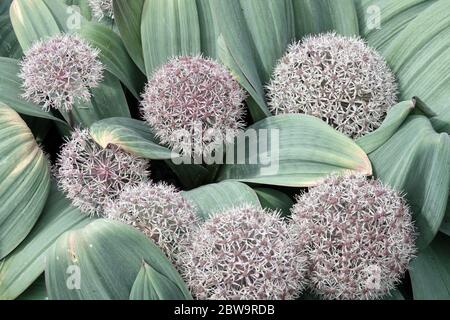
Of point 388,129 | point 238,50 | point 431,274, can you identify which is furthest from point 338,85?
point 431,274

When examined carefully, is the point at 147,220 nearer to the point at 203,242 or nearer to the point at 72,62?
the point at 203,242

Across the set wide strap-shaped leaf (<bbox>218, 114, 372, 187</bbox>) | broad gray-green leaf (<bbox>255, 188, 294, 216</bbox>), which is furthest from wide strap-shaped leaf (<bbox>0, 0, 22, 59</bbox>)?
broad gray-green leaf (<bbox>255, 188, 294, 216</bbox>)

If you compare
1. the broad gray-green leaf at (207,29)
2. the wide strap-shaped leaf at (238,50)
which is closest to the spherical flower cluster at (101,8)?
the broad gray-green leaf at (207,29)

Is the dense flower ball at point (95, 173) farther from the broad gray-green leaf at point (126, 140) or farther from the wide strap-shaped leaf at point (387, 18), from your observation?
the wide strap-shaped leaf at point (387, 18)

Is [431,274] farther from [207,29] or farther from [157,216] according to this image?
[207,29]

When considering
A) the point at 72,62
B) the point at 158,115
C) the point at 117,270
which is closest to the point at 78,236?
the point at 117,270

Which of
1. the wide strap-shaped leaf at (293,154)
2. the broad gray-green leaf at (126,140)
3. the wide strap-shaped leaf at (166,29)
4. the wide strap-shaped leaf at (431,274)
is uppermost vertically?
the wide strap-shaped leaf at (166,29)

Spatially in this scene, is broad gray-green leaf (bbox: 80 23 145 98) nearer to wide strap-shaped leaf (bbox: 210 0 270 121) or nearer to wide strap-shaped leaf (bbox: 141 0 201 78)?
wide strap-shaped leaf (bbox: 141 0 201 78)
